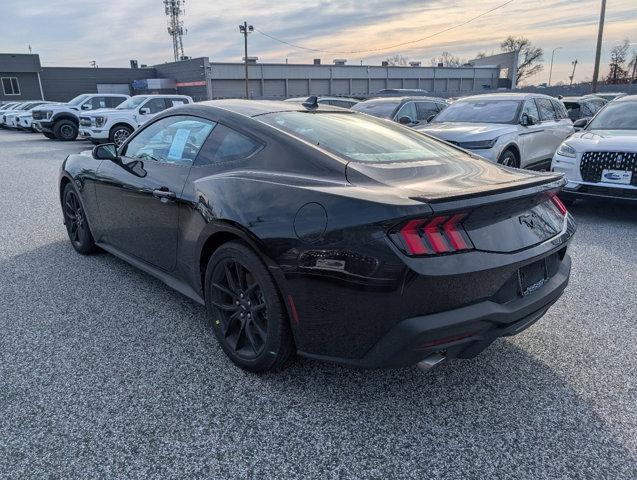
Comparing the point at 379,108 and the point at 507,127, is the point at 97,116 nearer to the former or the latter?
the point at 379,108

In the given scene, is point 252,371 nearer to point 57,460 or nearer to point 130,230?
point 57,460

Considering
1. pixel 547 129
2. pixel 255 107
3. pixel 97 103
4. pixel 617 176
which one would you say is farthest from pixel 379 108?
pixel 97 103

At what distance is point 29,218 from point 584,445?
695cm

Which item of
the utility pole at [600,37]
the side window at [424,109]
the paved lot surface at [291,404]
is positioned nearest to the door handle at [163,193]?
the paved lot surface at [291,404]

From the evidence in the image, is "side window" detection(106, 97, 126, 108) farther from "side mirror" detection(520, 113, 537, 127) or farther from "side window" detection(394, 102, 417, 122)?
"side mirror" detection(520, 113, 537, 127)

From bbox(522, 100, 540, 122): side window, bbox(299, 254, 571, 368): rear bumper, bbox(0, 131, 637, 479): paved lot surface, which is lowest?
bbox(0, 131, 637, 479): paved lot surface

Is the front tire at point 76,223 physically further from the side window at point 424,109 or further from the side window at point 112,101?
the side window at point 112,101

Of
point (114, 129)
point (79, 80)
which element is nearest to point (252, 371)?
point (114, 129)

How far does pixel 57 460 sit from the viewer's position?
7.11ft

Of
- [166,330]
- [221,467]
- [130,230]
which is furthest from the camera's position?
[130,230]

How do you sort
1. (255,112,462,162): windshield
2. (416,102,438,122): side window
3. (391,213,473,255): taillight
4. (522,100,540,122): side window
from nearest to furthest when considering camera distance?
(391,213,473,255): taillight
(255,112,462,162): windshield
(522,100,540,122): side window
(416,102,438,122): side window

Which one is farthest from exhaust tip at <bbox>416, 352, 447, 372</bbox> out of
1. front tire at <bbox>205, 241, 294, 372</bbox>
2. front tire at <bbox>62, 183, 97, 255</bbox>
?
front tire at <bbox>62, 183, 97, 255</bbox>

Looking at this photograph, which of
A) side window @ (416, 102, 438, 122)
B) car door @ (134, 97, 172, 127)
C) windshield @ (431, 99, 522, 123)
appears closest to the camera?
windshield @ (431, 99, 522, 123)

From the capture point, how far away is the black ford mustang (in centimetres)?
217
